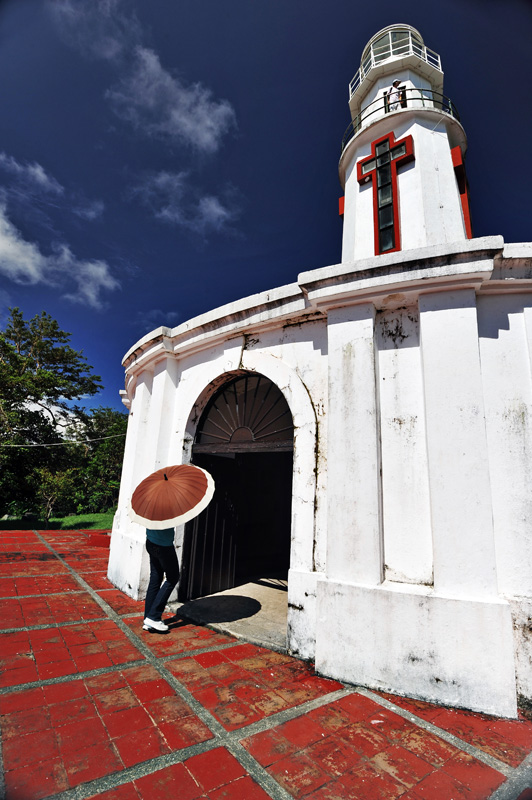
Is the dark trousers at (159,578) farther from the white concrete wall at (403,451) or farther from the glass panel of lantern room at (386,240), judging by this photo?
the glass panel of lantern room at (386,240)

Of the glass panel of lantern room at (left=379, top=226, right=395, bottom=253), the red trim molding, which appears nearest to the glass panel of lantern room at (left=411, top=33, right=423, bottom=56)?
the red trim molding

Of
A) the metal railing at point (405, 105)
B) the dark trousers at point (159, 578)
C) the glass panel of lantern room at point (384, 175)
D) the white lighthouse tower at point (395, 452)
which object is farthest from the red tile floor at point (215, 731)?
the metal railing at point (405, 105)

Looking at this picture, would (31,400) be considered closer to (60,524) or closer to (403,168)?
(60,524)

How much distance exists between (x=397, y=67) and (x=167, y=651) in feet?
36.7

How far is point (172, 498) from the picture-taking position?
387 cm

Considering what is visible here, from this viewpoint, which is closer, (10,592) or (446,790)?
(446,790)

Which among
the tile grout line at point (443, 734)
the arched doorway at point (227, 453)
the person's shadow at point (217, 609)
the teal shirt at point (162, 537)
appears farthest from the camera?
the arched doorway at point (227, 453)

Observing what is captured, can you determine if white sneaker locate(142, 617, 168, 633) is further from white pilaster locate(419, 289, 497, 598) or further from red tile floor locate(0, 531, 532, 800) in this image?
white pilaster locate(419, 289, 497, 598)

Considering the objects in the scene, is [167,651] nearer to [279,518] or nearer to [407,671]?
[407,671]

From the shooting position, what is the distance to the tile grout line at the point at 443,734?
7.34 ft

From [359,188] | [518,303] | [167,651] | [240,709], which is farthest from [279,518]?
[359,188]

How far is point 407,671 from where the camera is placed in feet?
10.00

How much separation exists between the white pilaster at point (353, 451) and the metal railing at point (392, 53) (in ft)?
25.5

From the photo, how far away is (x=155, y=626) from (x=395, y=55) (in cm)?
1179
